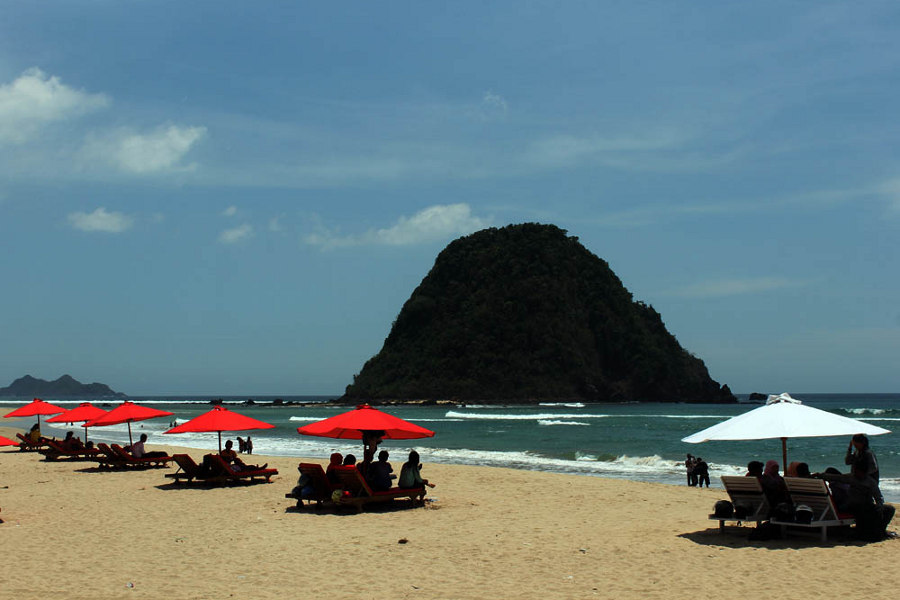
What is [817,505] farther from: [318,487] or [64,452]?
[64,452]

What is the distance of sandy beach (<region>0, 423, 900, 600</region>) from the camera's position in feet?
21.4

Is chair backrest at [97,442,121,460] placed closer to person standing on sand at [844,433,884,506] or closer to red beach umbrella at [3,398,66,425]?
red beach umbrella at [3,398,66,425]

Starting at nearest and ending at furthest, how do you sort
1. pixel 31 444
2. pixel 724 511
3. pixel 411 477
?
pixel 724 511, pixel 411 477, pixel 31 444

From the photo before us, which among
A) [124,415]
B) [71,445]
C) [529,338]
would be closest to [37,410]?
[71,445]

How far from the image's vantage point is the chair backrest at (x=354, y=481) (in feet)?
36.9

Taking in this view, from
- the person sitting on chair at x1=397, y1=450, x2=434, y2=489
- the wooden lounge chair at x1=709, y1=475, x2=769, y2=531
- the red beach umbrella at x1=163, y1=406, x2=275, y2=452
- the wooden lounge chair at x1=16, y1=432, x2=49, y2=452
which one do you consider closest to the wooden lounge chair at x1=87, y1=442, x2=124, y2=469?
the red beach umbrella at x1=163, y1=406, x2=275, y2=452

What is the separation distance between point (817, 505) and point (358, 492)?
6.16 m

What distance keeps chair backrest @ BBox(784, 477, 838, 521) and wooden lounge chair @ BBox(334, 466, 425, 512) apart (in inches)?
216

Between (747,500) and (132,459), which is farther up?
(747,500)

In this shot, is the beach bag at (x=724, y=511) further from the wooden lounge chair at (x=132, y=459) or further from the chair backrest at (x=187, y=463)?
the wooden lounge chair at (x=132, y=459)

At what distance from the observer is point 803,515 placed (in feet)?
27.9

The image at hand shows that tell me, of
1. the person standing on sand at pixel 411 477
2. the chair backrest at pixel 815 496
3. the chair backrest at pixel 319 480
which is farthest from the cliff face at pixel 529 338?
the chair backrest at pixel 815 496

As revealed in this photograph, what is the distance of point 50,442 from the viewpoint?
21.4m

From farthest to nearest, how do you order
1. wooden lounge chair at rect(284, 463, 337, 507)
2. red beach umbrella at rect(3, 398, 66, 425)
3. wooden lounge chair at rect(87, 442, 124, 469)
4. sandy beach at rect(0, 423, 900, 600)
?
1. red beach umbrella at rect(3, 398, 66, 425)
2. wooden lounge chair at rect(87, 442, 124, 469)
3. wooden lounge chair at rect(284, 463, 337, 507)
4. sandy beach at rect(0, 423, 900, 600)
